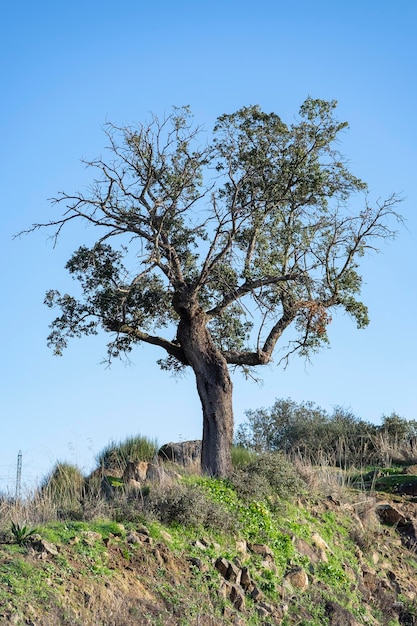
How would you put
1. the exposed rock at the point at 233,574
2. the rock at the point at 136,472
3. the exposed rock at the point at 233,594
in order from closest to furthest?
the exposed rock at the point at 233,594, the exposed rock at the point at 233,574, the rock at the point at 136,472

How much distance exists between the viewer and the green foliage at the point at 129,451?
22.1 metres

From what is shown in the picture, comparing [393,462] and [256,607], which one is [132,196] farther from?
[393,462]

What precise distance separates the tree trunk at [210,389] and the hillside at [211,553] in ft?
2.17

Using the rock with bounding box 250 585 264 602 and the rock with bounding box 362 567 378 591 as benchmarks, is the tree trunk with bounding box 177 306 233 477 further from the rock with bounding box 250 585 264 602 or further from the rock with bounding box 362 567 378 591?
the rock with bounding box 250 585 264 602

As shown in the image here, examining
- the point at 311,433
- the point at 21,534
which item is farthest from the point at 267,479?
the point at 311,433

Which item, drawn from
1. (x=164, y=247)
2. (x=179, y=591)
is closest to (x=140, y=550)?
(x=179, y=591)

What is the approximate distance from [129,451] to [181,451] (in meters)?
1.53

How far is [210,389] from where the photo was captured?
1992cm

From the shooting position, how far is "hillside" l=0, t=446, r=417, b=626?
11727mm

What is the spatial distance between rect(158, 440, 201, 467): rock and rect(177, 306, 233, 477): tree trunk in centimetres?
279

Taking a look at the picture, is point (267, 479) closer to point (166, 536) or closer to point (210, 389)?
point (210, 389)

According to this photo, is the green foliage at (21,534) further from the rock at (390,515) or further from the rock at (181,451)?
the rock at (390,515)

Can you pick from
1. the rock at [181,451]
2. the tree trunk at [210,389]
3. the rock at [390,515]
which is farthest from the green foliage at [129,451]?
the rock at [390,515]

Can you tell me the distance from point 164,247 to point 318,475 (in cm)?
691
